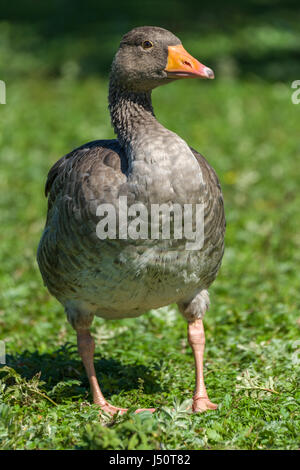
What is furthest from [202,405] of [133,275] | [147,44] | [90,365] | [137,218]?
[147,44]

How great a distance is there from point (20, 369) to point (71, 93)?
1027cm

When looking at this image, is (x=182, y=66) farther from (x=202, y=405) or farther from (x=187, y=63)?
(x=202, y=405)

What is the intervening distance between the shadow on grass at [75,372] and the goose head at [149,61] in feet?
7.30

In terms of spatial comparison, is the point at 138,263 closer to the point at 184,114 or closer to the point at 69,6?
the point at 184,114

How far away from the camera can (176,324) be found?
22.3ft

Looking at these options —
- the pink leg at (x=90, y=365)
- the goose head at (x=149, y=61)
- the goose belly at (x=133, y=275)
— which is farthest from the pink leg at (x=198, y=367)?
the goose head at (x=149, y=61)

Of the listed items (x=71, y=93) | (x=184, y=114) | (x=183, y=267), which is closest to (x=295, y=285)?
(x=183, y=267)

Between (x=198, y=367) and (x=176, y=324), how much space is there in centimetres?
162

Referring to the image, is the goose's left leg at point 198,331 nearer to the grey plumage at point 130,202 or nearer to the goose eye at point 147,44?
the grey plumage at point 130,202

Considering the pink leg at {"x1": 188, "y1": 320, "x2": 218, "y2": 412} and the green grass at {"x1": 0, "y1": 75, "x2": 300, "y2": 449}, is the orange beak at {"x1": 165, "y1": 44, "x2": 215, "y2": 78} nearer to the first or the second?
the pink leg at {"x1": 188, "y1": 320, "x2": 218, "y2": 412}

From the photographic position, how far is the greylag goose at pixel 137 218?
4441 millimetres

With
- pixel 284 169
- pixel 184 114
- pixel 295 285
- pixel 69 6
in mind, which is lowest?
pixel 295 285

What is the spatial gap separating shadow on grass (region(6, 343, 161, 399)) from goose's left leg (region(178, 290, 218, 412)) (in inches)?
16.2

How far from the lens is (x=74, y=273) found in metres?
4.79
